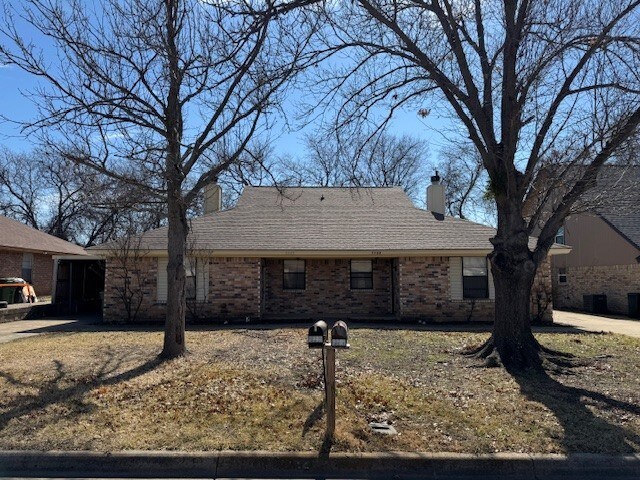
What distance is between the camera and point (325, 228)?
17953mm

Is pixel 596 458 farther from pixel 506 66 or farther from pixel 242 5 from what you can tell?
pixel 242 5

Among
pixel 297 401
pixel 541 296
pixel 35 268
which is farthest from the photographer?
pixel 35 268

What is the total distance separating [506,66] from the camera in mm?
9125

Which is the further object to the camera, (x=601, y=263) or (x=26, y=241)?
(x=26, y=241)

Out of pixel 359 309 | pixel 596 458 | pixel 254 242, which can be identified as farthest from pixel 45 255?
pixel 596 458

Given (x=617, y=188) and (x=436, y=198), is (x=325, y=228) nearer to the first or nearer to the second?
(x=436, y=198)

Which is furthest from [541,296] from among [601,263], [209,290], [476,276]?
[209,290]

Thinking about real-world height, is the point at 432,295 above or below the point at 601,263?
below

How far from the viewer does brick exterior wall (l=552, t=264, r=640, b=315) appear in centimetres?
2081

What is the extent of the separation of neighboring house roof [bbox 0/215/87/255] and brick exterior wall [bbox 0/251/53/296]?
0.76m

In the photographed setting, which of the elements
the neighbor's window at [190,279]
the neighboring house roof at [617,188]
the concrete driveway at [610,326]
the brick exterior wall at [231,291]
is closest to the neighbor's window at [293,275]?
the brick exterior wall at [231,291]

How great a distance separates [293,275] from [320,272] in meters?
0.93

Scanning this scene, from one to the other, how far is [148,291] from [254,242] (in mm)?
3687

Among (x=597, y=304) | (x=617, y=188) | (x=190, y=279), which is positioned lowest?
(x=597, y=304)
